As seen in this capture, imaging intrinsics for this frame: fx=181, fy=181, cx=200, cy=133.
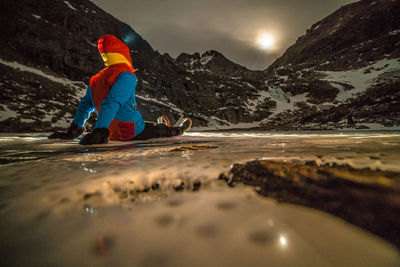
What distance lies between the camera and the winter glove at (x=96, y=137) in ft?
4.03

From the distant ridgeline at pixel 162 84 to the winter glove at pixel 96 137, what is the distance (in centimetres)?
532

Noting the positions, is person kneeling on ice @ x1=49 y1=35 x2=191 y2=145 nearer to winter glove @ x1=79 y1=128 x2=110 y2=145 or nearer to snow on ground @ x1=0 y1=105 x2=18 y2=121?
winter glove @ x1=79 y1=128 x2=110 y2=145

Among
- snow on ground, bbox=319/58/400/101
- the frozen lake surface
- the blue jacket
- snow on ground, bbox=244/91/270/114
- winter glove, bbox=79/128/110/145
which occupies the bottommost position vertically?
the frozen lake surface

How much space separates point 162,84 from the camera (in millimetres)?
19469

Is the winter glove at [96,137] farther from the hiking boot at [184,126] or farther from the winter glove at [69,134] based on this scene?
the hiking boot at [184,126]

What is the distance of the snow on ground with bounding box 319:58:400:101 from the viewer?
62.8 feet

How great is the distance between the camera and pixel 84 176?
42cm

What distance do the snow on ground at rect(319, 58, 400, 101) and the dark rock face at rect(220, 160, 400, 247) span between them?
74.9 ft

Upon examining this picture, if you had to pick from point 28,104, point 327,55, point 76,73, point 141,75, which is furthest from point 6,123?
point 327,55

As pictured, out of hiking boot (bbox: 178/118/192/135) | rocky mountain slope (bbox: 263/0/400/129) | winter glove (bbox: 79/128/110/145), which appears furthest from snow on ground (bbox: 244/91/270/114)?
winter glove (bbox: 79/128/110/145)

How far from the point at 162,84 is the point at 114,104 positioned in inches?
749

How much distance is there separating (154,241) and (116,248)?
38 mm

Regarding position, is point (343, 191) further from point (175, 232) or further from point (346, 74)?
point (346, 74)

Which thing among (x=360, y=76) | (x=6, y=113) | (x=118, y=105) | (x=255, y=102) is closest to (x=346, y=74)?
(x=360, y=76)
